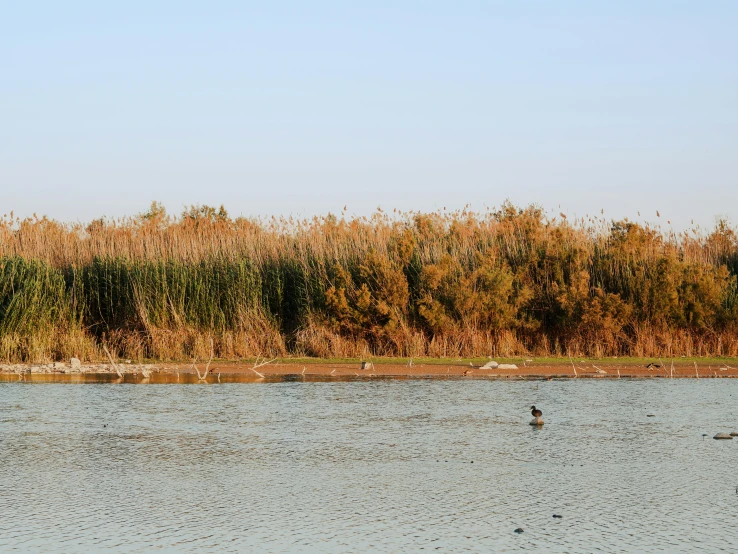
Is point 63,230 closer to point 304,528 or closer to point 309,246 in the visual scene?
point 309,246

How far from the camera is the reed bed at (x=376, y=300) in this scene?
1983 cm

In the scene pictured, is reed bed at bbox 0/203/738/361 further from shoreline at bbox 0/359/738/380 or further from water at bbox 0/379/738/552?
water at bbox 0/379/738/552

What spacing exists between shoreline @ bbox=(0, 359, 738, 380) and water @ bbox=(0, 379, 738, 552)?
3.46 metres

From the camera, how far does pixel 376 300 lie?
67.0ft

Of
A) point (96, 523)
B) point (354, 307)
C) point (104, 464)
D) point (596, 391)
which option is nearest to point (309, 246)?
point (354, 307)

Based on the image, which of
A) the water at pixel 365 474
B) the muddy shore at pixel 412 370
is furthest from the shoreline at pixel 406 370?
the water at pixel 365 474

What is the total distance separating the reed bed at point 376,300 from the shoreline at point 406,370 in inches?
50.1

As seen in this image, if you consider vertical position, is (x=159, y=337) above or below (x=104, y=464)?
above

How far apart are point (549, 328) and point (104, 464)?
47.0 ft

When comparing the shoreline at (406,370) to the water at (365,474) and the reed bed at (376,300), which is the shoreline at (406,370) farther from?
the water at (365,474)

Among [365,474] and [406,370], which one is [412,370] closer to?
[406,370]

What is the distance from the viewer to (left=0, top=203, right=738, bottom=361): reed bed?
65.1ft

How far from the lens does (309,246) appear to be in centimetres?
2264

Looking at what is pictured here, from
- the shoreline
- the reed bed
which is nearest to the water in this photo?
the shoreline
